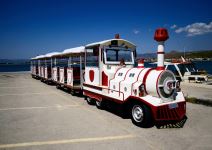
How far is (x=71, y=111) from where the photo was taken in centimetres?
947

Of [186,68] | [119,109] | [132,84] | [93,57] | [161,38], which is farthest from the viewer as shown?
[186,68]

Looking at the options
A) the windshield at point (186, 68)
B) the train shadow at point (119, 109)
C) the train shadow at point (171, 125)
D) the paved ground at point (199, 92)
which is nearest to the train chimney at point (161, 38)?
the train shadow at point (171, 125)

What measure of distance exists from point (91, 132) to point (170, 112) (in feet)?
8.90

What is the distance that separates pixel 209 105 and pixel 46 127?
786 cm

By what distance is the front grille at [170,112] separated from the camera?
6.75 meters

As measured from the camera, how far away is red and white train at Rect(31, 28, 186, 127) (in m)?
6.95

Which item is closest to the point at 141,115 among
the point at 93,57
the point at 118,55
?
the point at 118,55

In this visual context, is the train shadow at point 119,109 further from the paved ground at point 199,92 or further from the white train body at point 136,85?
the paved ground at point 199,92

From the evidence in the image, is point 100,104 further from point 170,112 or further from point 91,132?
point 170,112

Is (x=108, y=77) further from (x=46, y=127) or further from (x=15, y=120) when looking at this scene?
(x=15, y=120)

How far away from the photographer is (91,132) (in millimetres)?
6645

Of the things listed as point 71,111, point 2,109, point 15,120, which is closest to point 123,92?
point 71,111

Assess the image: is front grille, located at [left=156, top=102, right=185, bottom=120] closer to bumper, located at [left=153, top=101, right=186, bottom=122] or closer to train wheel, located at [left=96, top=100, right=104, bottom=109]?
bumper, located at [left=153, top=101, right=186, bottom=122]

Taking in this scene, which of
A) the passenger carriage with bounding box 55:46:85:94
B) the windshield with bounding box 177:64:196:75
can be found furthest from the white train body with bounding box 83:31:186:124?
the windshield with bounding box 177:64:196:75
